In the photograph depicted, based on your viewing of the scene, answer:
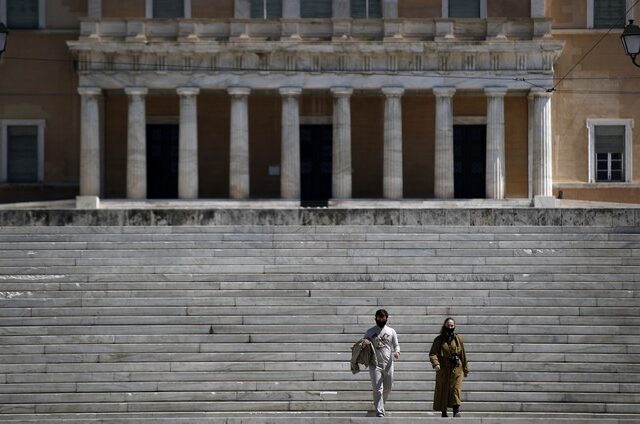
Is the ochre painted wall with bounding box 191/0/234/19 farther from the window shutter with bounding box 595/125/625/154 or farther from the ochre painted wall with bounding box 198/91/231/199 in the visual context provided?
the window shutter with bounding box 595/125/625/154

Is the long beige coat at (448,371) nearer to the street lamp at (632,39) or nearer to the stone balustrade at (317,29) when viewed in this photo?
the street lamp at (632,39)

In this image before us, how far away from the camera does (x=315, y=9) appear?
5078 centimetres

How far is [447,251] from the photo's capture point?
3775 cm

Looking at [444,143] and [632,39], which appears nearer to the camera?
[632,39]

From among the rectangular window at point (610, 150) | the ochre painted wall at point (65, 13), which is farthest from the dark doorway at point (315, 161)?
the rectangular window at point (610, 150)

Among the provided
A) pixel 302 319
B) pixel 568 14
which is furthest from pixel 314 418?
pixel 568 14

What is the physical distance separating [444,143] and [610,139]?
6.28 metres

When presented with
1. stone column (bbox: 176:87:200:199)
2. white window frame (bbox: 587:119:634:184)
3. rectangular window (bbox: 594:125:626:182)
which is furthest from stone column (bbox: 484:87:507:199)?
stone column (bbox: 176:87:200:199)

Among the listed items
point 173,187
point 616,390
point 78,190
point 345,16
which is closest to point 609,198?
point 345,16

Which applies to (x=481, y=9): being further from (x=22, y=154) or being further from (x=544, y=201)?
(x=22, y=154)

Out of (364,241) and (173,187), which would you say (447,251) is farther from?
(173,187)

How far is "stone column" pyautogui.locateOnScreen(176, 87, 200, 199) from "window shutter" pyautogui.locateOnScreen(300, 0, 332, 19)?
456 centimetres

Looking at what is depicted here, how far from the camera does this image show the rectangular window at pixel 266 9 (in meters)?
50.8

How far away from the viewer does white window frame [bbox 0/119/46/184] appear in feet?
169
